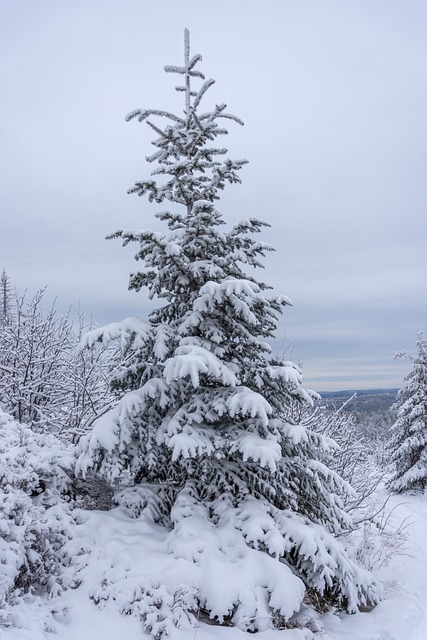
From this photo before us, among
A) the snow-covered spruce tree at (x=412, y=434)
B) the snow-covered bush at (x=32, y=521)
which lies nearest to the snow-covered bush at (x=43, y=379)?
the snow-covered bush at (x=32, y=521)

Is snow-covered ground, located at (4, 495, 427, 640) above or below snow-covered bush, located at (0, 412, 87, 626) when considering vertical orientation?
below

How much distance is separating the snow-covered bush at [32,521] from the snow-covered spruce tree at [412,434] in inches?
734

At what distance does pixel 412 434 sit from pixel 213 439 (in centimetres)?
1869

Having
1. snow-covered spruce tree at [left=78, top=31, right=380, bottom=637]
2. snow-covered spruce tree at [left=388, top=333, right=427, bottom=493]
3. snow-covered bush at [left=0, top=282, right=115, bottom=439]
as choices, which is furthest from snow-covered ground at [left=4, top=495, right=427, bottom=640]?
snow-covered spruce tree at [left=388, top=333, right=427, bottom=493]

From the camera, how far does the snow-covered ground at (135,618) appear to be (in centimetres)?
464

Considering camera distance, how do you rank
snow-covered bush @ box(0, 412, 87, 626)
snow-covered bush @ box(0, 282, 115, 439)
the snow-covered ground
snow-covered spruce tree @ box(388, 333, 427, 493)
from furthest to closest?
1. snow-covered spruce tree @ box(388, 333, 427, 493)
2. snow-covered bush @ box(0, 282, 115, 439)
3. snow-covered bush @ box(0, 412, 87, 626)
4. the snow-covered ground

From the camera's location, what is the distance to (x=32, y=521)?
527 centimetres

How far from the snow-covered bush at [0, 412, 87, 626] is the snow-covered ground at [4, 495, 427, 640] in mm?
225

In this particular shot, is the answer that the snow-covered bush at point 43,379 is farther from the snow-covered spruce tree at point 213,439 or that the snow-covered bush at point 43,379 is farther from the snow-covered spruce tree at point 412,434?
the snow-covered spruce tree at point 412,434

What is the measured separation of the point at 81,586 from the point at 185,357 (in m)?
2.97

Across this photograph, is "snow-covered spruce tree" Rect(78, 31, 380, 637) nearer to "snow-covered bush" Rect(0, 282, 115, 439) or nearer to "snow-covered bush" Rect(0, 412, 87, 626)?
"snow-covered bush" Rect(0, 412, 87, 626)

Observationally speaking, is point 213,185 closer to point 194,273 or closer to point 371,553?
point 194,273

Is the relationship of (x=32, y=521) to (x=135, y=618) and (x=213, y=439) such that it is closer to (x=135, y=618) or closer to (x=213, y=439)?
(x=135, y=618)

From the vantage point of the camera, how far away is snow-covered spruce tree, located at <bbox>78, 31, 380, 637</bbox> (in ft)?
17.1
